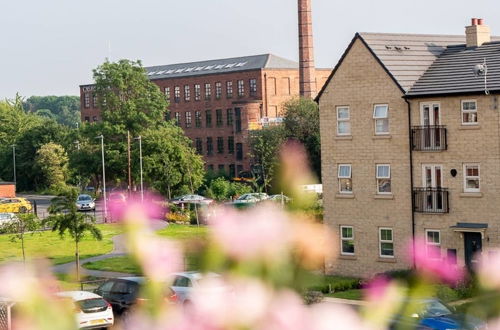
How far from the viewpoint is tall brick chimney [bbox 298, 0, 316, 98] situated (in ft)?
316

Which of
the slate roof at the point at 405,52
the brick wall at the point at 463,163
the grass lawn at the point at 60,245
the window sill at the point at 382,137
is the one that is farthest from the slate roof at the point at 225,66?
the brick wall at the point at 463,163

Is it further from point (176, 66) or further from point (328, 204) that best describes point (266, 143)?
point (328, 204)

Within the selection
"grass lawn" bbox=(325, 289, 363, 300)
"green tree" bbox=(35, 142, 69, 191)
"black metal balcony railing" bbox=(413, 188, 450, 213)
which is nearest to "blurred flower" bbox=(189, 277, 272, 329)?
"grass lawn" bbox=(325, 289, 363, 300)

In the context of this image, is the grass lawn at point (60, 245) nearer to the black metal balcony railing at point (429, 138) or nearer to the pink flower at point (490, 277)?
the black metal balcony railing at point (429, 138)

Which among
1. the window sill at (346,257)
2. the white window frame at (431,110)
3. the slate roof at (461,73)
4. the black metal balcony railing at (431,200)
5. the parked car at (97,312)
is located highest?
the slate roof at (461,73)

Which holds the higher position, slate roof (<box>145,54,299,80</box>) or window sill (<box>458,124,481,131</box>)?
slate roof (<box>145,54,299,80</box>)

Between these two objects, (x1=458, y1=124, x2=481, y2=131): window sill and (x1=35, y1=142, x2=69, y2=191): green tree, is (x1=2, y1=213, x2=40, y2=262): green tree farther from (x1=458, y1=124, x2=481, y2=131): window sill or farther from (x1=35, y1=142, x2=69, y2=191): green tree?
(x1=35, y1=142, x2=69, y2=191): green tree

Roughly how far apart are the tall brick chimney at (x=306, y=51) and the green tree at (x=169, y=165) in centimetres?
1920

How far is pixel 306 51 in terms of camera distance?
96938 millimetres

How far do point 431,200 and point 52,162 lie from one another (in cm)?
6968

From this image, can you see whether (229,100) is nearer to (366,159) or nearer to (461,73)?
(366,159)

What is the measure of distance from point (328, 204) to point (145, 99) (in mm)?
56744

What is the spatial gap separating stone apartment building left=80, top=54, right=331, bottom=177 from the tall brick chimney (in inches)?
184

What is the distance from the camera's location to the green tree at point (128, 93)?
9056cm
